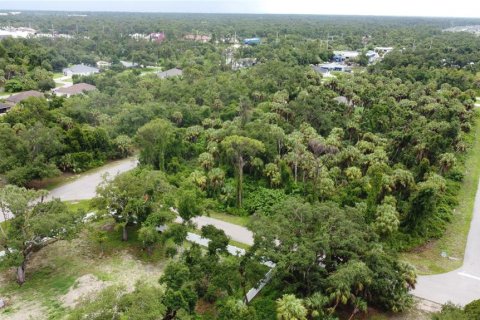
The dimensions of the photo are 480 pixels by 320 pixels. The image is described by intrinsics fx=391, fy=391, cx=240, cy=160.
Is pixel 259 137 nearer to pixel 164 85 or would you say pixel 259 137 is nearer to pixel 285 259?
pixel 285 259

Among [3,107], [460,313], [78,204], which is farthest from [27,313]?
[3,107]

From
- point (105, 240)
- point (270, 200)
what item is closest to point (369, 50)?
point (270, 200)

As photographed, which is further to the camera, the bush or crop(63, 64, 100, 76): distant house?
crop(63, 64, 100, 76): distant house

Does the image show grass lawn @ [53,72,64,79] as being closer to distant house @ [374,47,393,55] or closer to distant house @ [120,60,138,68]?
distant house @ [120,60,138,68]

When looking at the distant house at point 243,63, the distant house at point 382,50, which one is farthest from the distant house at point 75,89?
the distant house at point 382,50

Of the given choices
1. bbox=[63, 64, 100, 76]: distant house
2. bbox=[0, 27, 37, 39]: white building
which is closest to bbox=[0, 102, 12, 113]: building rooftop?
bbox=[63, 64, 100, 76]: distant house

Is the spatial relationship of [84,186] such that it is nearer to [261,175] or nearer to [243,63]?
[261,175]
